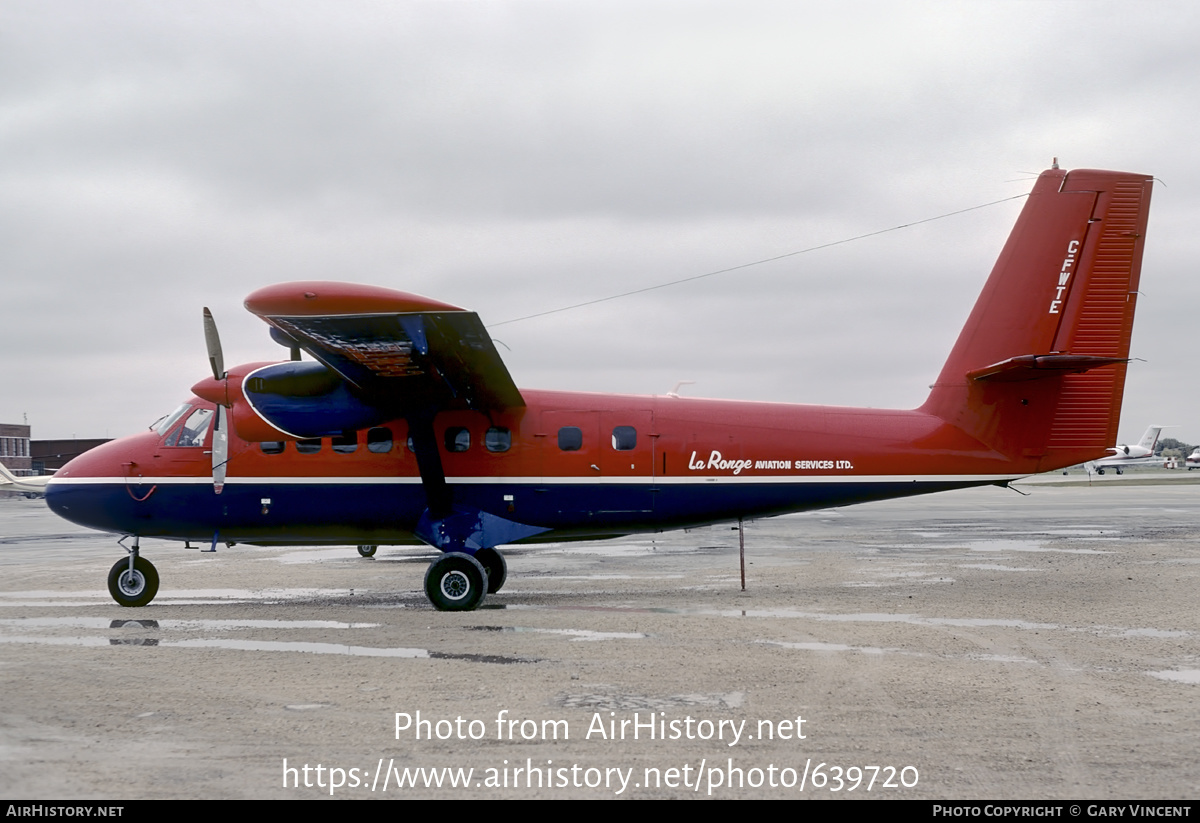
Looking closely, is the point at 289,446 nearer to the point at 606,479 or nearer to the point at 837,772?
the point at 606,479

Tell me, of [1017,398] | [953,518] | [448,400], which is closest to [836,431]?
[1017,398]

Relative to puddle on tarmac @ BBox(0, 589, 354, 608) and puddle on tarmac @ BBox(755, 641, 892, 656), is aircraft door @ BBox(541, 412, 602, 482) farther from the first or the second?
puddle on tarmac @ BBox(755, 641, 892, 656)

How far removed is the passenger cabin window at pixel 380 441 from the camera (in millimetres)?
14773

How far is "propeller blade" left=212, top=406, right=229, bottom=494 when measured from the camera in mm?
14297

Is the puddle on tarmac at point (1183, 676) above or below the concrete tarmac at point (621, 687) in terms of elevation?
below

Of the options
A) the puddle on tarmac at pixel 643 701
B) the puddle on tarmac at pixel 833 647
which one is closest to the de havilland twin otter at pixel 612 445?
the puddle on tarmac at pixel 833 647

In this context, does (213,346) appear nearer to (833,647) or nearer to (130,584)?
(130,584)

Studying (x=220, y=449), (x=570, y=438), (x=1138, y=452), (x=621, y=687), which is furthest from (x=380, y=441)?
(x=1138, y=452)

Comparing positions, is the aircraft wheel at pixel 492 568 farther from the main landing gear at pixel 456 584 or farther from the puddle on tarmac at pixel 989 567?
the puddle on tarmac at pixel 989 567

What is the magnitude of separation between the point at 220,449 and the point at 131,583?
252cm

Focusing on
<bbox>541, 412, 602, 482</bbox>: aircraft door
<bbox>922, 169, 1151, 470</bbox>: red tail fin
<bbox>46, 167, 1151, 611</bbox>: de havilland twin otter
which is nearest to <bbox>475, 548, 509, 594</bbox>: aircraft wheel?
<bbox>46, 167, 1151, 611</bbox>: de havilland twin otter

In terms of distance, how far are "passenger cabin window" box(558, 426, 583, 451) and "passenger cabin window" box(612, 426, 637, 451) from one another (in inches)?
21.1

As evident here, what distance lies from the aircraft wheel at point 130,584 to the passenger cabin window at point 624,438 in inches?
291
